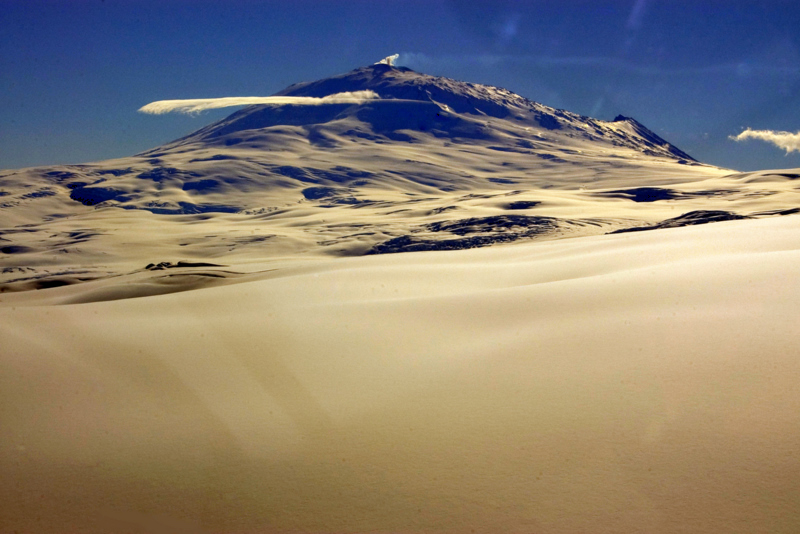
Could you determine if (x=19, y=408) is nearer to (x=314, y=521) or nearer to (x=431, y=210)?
(x=314, y=521)

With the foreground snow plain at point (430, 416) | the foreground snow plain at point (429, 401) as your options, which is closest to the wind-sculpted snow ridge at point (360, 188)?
the foreground snow plain at point (429, 401)

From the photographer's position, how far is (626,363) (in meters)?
4.73

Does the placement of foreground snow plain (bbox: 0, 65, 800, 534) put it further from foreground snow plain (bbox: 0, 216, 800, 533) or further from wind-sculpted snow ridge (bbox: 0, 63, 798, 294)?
wind-sculpted snow ridge (bbox: 0, 63, 798, 294)

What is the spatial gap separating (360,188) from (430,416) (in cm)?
7173

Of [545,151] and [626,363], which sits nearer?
[626,363]

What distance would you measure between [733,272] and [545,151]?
331 feet

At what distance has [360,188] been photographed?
245ft

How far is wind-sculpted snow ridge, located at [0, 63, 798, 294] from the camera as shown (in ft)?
98.3

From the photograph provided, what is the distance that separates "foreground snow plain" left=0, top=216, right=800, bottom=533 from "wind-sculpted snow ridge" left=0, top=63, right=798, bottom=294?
8510mm

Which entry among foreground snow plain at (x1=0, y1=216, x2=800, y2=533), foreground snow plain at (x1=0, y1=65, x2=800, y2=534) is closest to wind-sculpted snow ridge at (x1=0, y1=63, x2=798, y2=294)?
foreground snow plain at (x1=0, y1=65, x2=800, y2=534)

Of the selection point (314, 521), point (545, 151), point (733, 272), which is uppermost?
point (545, 151)

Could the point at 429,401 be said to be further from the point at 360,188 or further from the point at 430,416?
the point at 360,188

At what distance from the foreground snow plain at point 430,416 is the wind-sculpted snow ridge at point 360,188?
8.51 metres

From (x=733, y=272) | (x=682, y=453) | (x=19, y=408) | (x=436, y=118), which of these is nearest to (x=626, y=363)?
(x=682, y=453)
